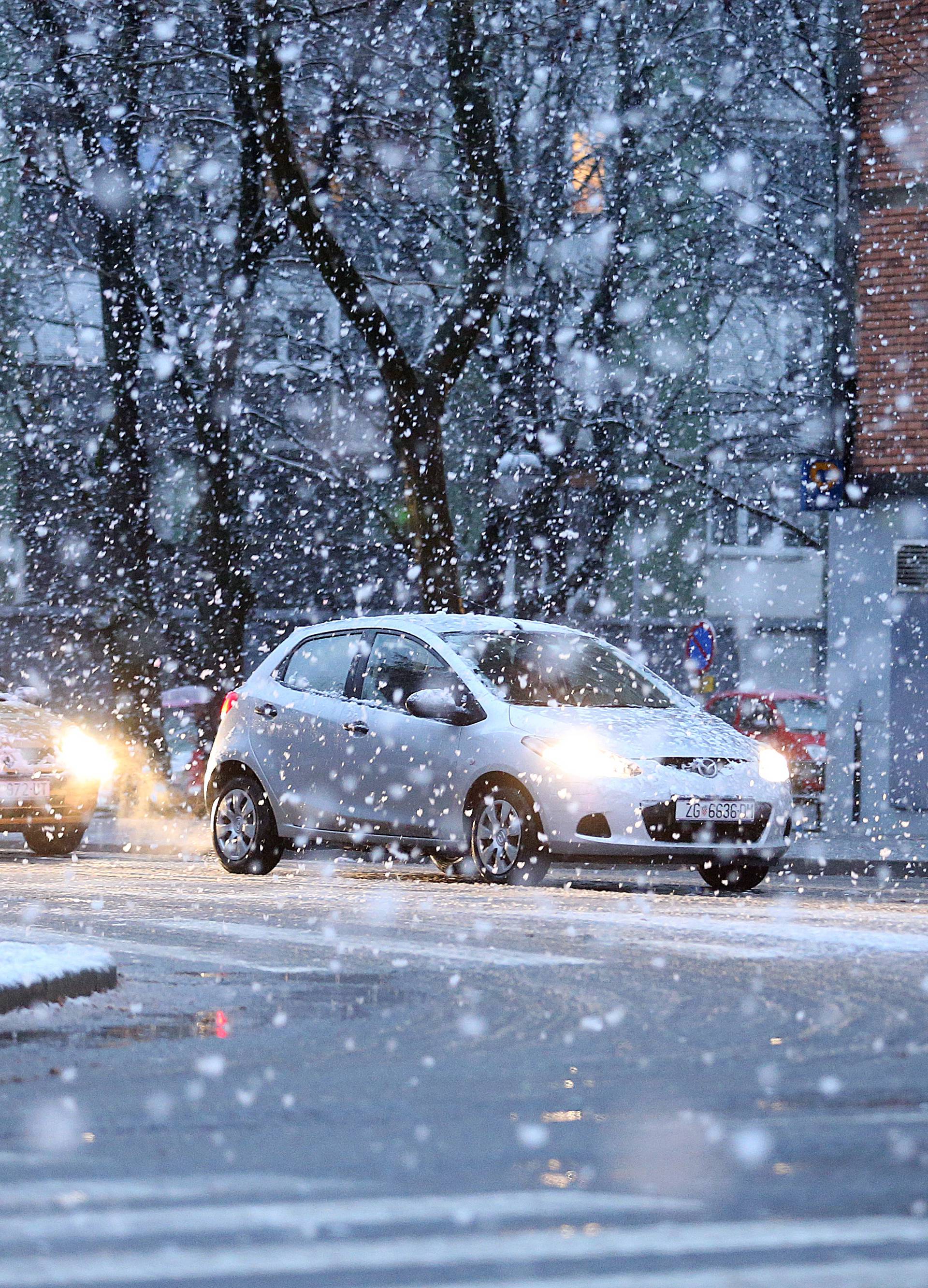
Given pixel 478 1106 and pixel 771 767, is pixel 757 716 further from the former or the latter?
pixel 478 1106

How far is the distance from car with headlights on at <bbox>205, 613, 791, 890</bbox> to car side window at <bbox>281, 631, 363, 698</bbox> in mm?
13

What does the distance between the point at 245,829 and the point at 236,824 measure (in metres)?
0.15

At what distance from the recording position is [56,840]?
1944 cm

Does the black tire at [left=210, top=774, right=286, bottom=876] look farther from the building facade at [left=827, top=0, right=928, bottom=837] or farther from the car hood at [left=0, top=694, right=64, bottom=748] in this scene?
the building facade at [left=827, top=0, right=928, bottom=837]

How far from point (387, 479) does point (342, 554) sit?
460 centimetres

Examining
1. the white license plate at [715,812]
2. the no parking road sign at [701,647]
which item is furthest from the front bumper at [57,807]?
the no parking road sign at [701,647]

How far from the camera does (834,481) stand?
2645 cm

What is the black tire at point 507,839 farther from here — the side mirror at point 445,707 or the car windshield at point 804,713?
the car windshield at point 804,713

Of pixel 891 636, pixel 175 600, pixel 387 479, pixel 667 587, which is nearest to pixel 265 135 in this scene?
pixel 891 636

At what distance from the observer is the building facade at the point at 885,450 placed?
85.4 feet

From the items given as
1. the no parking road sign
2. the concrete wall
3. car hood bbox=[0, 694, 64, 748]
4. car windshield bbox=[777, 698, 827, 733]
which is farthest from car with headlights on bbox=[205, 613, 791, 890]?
car windshield bbox=[777, 698, 827, 733]

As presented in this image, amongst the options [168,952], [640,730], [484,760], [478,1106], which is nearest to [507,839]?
[484,760]

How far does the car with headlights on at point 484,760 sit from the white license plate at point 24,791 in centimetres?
269

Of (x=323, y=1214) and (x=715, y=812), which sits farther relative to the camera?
(x=715, y=812)
